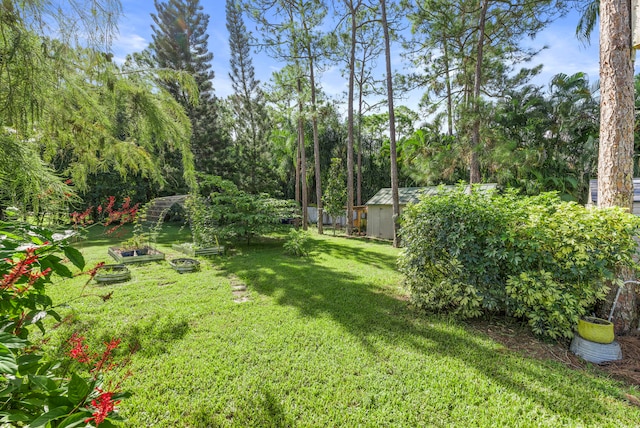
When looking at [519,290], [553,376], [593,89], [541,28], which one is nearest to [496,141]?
[541,28]

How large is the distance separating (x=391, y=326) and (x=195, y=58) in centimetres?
2068

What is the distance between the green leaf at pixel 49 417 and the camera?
0.74 meters

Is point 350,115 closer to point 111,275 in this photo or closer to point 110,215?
point 111,275

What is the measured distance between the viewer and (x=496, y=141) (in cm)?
806

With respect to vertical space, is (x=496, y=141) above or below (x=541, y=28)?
below

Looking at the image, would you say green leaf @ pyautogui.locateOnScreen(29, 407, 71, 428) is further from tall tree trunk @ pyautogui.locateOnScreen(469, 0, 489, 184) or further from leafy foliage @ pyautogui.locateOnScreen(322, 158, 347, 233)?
leafy foliage @ pyautogui.locateOnScreen(322, 158, 347, 233)

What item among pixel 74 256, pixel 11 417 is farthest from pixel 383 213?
pixel 11 417

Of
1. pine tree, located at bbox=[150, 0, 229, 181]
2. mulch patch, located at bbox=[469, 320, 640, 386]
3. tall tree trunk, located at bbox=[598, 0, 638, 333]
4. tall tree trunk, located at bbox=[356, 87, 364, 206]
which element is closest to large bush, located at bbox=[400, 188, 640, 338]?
mulch patch, located at bbox=[469, 320, 640, 386]

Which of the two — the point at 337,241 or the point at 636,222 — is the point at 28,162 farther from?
the point at 337,241

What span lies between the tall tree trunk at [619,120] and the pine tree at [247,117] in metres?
13.9

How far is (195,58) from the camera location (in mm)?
18297

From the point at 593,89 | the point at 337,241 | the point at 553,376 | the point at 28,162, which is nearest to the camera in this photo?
the point at 28,162

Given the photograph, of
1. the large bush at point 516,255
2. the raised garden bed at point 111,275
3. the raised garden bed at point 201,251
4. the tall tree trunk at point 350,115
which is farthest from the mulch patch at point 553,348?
the tall tree trunk at point 350,115

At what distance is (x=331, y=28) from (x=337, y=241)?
29.4 feet
